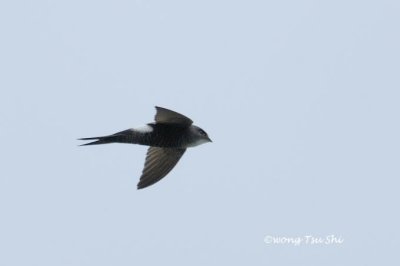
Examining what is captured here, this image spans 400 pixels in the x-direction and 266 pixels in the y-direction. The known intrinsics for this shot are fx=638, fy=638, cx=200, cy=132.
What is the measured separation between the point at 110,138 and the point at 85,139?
0.21 metres

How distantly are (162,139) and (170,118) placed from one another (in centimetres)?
36

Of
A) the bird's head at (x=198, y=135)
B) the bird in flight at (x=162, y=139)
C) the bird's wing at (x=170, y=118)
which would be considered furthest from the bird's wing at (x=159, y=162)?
the bird's wing at (x=170, y=118)

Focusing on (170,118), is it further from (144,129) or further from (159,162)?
(159,162)

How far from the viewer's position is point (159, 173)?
569 cm

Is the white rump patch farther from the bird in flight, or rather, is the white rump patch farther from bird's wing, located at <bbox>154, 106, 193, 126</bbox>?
bird's wing, located at <bbox>154, 106, 193, 126</bbox>

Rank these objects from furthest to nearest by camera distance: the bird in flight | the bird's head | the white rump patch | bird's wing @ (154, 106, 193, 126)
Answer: the bird's head < the white rump patch < the bird in flight < bird's wing @ (154, 106, 193, 126)

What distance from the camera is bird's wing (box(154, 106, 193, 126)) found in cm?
491

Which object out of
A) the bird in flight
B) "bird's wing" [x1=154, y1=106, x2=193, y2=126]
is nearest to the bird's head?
the bird in flight

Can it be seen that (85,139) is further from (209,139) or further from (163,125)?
(209,139)

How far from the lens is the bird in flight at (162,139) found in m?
5.23

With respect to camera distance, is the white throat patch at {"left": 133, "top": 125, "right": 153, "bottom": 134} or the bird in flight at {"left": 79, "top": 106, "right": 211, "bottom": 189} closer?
the bird in flight at {"left": 79, "top": 106, "right": 211, "bottom": 189}

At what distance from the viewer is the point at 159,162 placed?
576 cm

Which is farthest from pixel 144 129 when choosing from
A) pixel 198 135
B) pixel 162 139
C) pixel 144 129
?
pixel 198 135

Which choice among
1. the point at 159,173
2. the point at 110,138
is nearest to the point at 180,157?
the point at 159,173
